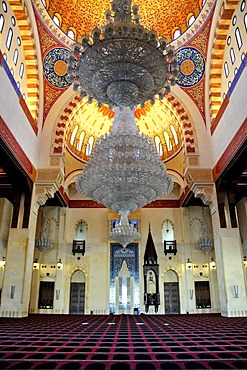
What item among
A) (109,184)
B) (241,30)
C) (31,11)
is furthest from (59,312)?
(241,30)

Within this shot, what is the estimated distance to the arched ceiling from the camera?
8602mm

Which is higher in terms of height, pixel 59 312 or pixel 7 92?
pixel 7 92

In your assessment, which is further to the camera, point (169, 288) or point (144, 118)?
point (144, 118)

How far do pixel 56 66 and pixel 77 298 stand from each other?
779 cm

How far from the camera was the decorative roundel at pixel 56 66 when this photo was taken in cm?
828

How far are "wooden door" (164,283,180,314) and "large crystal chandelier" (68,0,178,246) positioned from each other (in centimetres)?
518

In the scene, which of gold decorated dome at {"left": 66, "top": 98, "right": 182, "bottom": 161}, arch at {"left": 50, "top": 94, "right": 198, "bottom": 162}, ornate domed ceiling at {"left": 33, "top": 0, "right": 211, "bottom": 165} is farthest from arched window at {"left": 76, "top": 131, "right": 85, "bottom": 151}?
arch at {"left": 50, "top": 94, "right": 198, "bottom": 162}

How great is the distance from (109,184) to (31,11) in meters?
4.97

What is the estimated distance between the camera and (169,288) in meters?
10.6

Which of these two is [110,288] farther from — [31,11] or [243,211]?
[31,11]

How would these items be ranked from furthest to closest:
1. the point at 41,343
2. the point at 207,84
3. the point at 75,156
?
the point at 75,156, the point at 207,84, the point at 41,343

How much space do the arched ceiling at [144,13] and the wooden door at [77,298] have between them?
8.45 m

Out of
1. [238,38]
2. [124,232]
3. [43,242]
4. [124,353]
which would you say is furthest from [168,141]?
[124,353]

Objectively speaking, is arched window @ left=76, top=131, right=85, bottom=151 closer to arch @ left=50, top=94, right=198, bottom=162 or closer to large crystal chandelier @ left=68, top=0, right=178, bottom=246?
arch @ left=50, top=94, right=198, bottom=162
